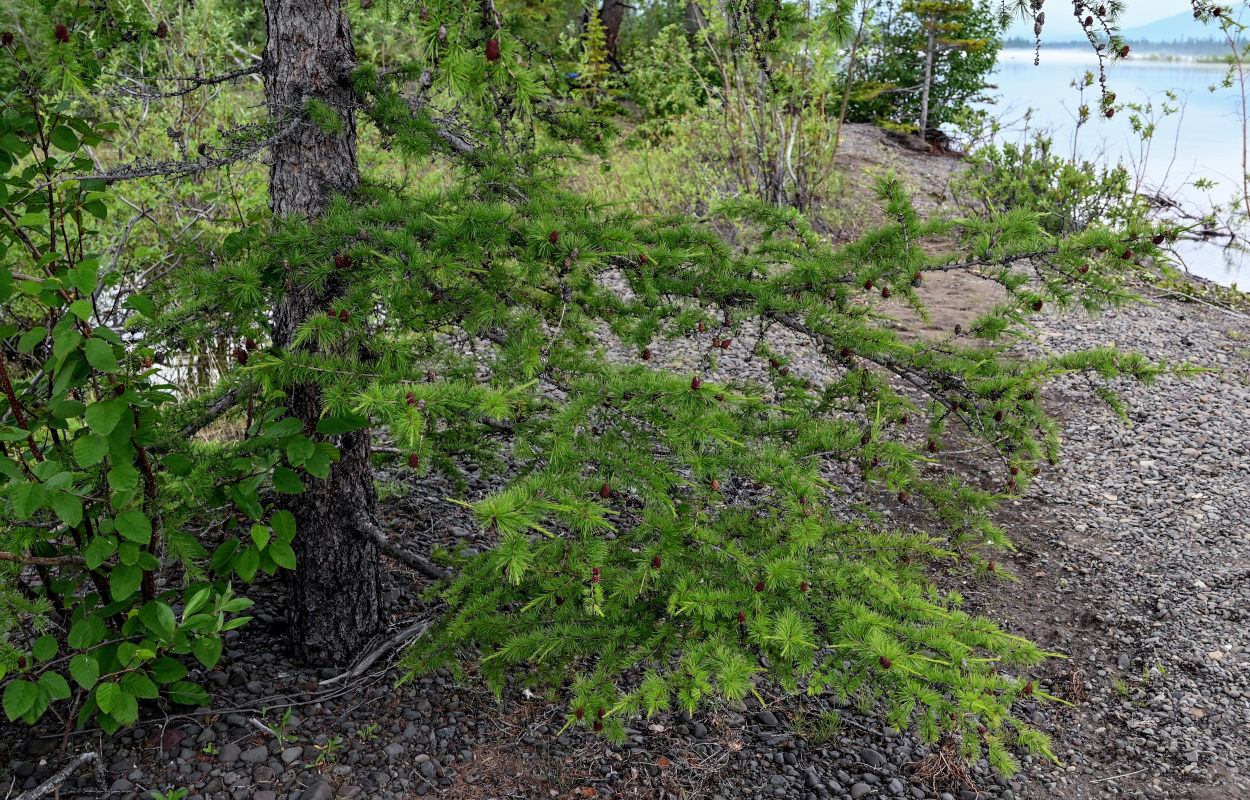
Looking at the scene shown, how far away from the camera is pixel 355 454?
2916 mm

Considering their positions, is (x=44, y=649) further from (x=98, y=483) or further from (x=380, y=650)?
(x=380, y=650)

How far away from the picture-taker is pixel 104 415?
191 cm

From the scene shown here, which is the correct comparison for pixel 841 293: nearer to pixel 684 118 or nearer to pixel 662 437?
pixel 662 437

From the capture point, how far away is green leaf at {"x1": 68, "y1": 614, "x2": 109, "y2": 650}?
2.18m

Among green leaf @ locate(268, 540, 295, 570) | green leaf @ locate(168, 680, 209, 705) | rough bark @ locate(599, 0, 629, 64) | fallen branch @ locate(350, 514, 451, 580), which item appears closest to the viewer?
green leaf @ locate(268, 540, 295, 570)

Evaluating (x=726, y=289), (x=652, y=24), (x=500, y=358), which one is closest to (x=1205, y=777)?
(x=726, y=289)

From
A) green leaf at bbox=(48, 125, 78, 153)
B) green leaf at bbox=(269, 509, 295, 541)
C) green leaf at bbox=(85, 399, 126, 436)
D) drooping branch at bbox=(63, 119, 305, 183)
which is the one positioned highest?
green leaf at bbox=(48, 125, 78, 153)

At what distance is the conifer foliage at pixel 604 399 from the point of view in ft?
6.61

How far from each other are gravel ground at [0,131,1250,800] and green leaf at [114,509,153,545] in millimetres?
851

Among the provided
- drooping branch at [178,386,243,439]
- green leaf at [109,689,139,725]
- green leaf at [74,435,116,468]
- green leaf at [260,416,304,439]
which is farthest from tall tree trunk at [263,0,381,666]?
green leaf at [109,689,139,725]

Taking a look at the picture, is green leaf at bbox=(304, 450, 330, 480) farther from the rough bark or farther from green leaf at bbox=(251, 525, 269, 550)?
the rough bark

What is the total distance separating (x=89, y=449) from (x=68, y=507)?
0.51 feet

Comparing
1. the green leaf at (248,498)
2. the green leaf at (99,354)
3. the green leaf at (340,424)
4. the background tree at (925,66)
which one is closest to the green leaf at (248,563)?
the green leaf at (248,498)

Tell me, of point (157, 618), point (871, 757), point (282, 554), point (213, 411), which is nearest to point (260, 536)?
point (282, 554)
